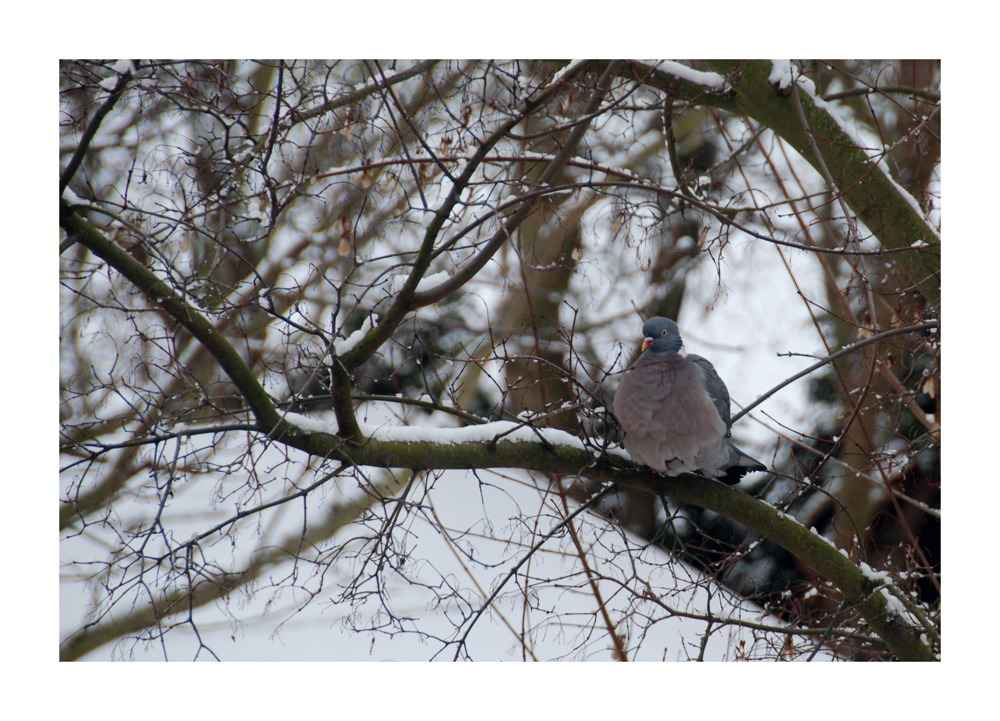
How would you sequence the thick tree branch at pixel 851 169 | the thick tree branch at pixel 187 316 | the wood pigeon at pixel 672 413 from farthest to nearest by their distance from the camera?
1. the thick tree branch at pixel 851 169
2. the wood pigeon at pixel 672 413
3. the thick tree branch at pixel 187 316

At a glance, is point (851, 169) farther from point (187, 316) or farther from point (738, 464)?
point (187, 316)

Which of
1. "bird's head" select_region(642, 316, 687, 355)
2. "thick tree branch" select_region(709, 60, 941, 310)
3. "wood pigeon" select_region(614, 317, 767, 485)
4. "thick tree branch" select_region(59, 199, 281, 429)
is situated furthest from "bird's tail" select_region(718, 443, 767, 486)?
"thick tree branch" select_region(59, 199, 281, 429)

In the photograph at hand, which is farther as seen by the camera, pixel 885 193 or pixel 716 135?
pixel 716 135

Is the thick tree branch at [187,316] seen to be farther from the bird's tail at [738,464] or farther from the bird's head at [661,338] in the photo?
the bird's tail at [738,464]

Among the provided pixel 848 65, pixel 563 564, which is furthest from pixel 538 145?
pixel 563 564

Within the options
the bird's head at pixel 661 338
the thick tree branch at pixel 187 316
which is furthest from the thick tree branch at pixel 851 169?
the thick tree branch at pixel 187 316

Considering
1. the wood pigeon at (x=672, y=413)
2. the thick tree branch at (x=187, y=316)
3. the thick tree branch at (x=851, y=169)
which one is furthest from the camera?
the thick tree branch at (x=851, y=169)

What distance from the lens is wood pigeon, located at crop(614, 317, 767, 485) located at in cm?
167

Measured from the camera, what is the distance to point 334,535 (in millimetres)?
1960

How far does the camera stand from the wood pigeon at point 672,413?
1.67 m

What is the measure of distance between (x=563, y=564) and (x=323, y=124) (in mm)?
1415

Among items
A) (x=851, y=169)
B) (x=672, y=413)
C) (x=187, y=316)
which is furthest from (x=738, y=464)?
(x=187, y=316)

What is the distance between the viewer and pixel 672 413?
1668mm
